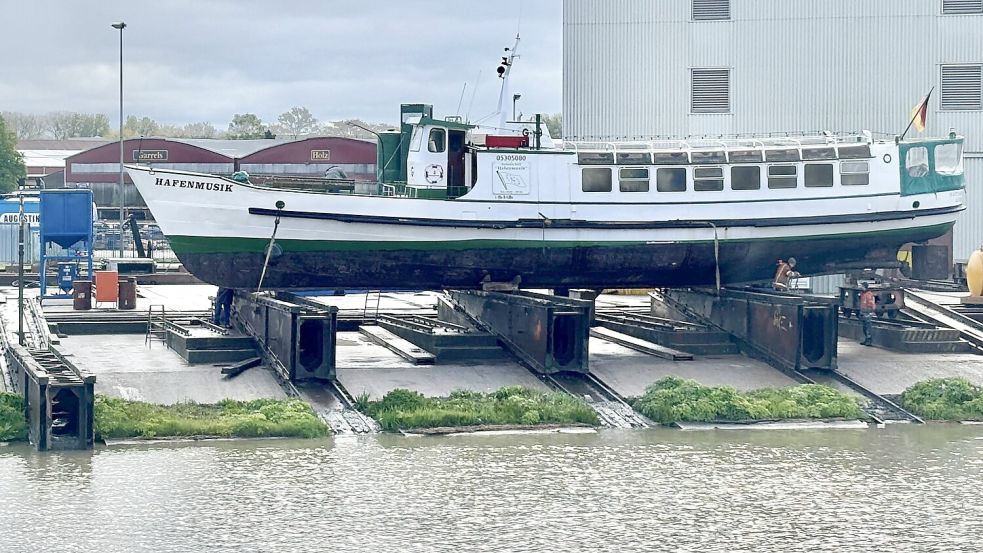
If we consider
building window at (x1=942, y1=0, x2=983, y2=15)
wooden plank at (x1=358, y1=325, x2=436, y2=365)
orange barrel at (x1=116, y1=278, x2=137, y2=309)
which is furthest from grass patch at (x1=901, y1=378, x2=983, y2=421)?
building window at (x1=942, y1=0, x2=983, y2=15)

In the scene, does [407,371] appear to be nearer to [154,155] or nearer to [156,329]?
[156,329]

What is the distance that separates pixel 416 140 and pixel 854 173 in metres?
8.73

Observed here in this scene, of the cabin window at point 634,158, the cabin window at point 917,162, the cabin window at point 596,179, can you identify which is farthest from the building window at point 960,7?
the cabin window at point 596,179

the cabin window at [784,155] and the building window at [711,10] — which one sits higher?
the building window at [711,10]

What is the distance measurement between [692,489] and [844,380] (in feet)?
26.1

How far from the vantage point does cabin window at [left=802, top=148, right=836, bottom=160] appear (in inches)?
1156

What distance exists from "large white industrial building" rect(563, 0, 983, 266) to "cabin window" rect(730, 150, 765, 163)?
47.1ft

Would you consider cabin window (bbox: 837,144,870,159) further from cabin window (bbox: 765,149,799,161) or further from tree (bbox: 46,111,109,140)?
tree (bbox: 46,111,109,140)

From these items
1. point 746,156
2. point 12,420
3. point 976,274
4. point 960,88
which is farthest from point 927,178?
point 12,420

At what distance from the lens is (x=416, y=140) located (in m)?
29.0

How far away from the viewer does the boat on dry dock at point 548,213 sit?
27.6 m

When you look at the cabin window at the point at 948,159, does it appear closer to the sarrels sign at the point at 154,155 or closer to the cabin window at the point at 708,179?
the cabin window at the point at 708,179

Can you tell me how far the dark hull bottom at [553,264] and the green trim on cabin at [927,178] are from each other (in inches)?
33.6

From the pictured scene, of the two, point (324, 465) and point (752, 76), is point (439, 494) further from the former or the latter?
point (752, 76)
